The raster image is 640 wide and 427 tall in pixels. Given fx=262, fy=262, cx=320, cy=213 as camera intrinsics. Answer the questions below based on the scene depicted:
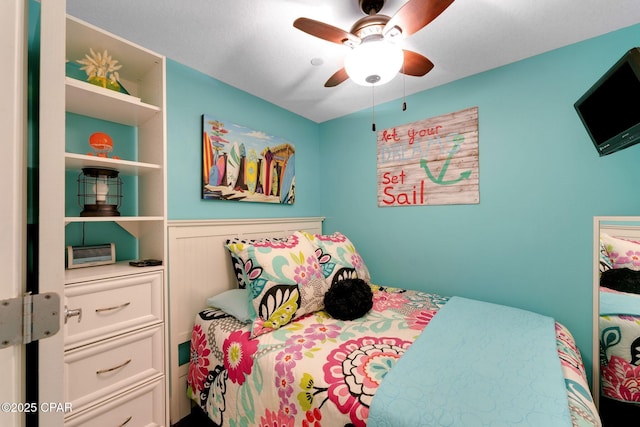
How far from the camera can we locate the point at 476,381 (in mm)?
1003

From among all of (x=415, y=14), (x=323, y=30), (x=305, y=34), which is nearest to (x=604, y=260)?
(x=415, y=14)

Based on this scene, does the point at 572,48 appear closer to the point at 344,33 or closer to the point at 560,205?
the point at 560,205

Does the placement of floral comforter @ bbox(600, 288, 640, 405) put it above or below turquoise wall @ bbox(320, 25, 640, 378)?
below

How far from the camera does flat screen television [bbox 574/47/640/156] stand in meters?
1.10

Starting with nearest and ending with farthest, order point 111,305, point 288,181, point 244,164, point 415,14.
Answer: point 415,14 → point 111,305 → point 244,164 → point 288,181

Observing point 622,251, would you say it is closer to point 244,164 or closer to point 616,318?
point 616,318

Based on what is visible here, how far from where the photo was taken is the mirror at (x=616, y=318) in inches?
56.7

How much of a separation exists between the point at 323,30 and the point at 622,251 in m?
2.05

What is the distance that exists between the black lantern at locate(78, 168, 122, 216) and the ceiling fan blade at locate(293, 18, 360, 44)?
1211 mm

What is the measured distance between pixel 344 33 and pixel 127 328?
5.72 ft

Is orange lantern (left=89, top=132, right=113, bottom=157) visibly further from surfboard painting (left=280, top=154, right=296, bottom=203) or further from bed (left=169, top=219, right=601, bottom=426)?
surfboard painting (left=280, top=154, right=296, bottom=203)

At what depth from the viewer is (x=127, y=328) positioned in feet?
4.11

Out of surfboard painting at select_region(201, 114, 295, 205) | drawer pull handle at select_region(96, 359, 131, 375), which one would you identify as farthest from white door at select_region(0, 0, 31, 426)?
surfboard painting at select_region(201, 114, 295, 205)

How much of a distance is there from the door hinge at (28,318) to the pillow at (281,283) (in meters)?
0.97
